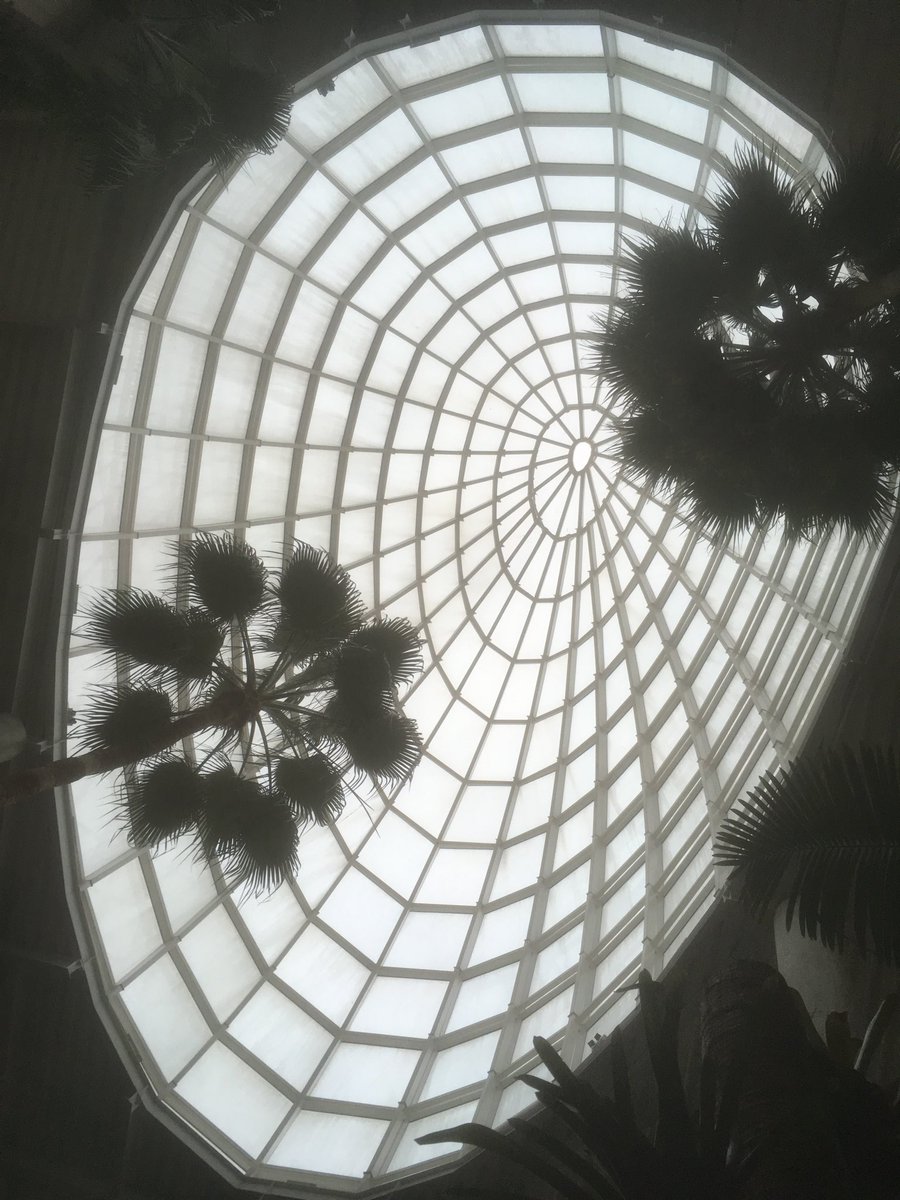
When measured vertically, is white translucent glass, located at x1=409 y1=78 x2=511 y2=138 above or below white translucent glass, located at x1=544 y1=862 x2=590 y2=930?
above

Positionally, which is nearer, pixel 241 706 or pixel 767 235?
pixel 767 235

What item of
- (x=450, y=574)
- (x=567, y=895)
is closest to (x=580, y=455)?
(x=450, y=574)

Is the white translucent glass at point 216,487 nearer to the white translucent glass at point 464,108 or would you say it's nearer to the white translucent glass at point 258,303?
the white translucent glass at point 258,303

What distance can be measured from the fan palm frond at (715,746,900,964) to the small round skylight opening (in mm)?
16382

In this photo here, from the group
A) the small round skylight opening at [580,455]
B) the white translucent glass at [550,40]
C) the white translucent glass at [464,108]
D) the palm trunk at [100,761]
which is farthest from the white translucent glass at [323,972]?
the white translucent glass at [550,40]

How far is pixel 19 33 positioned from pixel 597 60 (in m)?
8.28

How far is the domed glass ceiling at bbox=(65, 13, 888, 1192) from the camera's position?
541 inches

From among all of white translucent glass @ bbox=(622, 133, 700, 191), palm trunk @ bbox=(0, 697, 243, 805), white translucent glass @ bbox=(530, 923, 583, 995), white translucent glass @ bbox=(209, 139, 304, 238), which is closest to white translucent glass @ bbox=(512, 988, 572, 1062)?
white translucent glass @ bbox=(530, 923, 583, 995)

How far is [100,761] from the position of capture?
8.63 metres

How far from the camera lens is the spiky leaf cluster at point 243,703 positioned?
9.20 m

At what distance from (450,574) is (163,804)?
13853 mm

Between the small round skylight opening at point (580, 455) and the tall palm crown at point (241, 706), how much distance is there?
43.5ft

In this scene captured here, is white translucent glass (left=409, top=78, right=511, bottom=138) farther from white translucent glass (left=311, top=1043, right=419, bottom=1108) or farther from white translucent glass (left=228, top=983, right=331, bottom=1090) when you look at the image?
white translucent glass (left=311, top=1043, right=419, bottom=1108)

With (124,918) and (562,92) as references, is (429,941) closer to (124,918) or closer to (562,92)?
(124,918)
